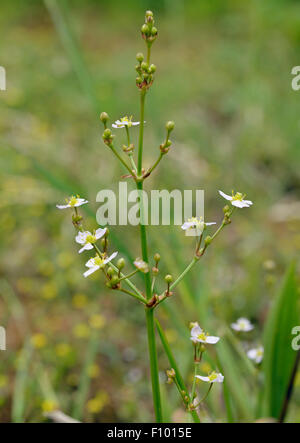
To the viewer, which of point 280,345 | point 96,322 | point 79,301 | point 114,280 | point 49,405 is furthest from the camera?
point 79,301

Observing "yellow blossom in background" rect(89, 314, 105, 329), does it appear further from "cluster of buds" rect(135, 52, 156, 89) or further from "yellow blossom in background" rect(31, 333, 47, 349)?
"cluster of buds" rect(135, 52, 156, 89)

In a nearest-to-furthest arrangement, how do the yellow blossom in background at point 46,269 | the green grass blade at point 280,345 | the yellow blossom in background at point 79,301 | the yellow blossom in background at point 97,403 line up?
the green grass blade at point 280,345, the yellow blossom in background at point 97,403, the yellow blossom in background at point 79,301, the yellow blossom in background at point 46,269

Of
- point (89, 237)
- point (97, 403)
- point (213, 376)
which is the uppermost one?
point (89, 237)

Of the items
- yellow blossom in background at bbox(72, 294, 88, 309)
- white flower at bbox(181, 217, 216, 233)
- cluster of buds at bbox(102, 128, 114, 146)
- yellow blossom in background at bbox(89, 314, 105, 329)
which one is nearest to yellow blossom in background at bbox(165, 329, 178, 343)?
yellow blossom in background at bbox(89, 314, 105, 329)

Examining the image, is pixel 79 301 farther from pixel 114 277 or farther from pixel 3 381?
pixel 114 277

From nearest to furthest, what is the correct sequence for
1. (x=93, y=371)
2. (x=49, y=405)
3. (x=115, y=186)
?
(x=49, y=405) → (x=93, y=371) → (x=115, y=186)

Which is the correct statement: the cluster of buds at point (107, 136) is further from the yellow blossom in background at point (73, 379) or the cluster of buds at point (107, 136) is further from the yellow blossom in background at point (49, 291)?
the yellow blossom in background at point (49, 291)

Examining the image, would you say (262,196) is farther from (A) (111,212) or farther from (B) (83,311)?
(B) (83,311)

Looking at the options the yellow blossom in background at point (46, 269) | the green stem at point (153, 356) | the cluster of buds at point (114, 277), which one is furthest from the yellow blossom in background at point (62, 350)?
the cluster of buds at point (114, 277)

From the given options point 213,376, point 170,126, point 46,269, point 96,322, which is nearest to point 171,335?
point 96,322
